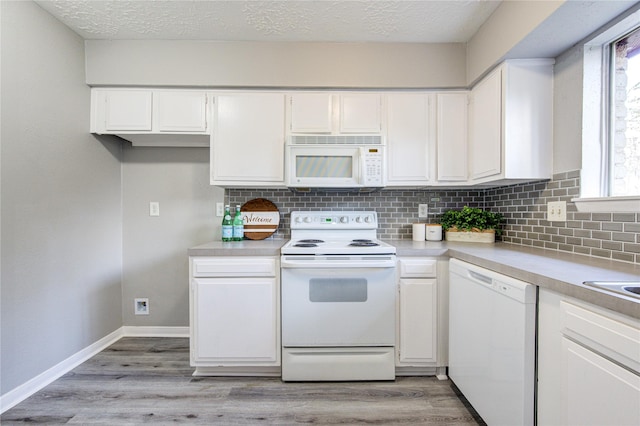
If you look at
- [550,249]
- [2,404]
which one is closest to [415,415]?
[550,249]

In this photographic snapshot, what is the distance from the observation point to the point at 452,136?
2.19m

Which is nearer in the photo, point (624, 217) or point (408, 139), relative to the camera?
point (624, 217)

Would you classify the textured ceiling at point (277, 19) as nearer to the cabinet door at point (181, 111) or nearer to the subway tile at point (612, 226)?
the cabinet door at point (181, 111)

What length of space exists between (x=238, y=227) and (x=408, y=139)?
1480mm

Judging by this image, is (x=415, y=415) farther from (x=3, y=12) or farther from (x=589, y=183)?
(x=3, y=12)

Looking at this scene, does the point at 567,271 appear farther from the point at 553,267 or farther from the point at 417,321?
the point at 417,321

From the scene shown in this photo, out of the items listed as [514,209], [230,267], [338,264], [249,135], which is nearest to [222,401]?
[230,267]

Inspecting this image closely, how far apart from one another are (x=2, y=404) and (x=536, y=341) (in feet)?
8.70

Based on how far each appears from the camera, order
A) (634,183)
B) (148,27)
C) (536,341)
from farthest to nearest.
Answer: (148,27), (634,183), (536,341)

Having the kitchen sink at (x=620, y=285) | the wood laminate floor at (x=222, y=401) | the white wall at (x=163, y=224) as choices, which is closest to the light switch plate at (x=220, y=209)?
the white wall at (x=163, y=224)

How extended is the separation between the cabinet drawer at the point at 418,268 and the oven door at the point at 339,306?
3.6 inches

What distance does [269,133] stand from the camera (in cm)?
217

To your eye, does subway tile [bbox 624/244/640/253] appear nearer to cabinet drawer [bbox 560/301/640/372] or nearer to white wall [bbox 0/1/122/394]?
cabinet drawer [bbox 560/301/640/372]

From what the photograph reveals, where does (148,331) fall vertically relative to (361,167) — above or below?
below
